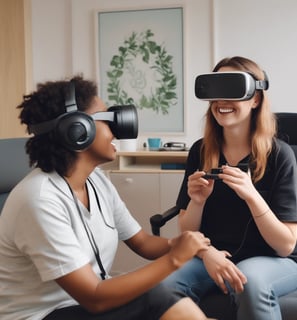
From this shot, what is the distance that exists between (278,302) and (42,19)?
2.25 meters

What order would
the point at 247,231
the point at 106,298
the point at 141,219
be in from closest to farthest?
the point at 106,298, the point at 247,231, the point at 141,219

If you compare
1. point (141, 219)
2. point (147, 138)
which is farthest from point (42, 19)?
point (141, 219)

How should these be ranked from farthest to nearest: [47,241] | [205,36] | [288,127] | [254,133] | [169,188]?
[205,36] < [169,188] < [288,127] < [254,133] < [47,241]

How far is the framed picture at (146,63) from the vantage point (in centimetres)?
269

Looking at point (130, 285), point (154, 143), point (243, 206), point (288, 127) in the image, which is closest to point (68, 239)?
point (130, 285)

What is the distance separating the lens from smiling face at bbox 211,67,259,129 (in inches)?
58.9

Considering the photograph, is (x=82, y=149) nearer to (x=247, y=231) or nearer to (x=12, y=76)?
(x=247, y=231)

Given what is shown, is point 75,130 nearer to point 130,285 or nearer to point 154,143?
point 130,285

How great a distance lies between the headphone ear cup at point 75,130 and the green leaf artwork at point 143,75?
1.61 m

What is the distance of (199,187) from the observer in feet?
4.80

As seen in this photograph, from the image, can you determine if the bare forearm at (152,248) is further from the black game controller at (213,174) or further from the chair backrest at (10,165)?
the chair backrest at (10,165)

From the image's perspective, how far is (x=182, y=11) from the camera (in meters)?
2.65

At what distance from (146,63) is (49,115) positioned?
1.66m

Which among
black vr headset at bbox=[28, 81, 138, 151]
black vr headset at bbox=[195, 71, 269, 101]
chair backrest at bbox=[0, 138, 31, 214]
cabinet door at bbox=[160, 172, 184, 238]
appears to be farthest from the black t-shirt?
cabinet door at bbox=[160, 172, 184, 238]
